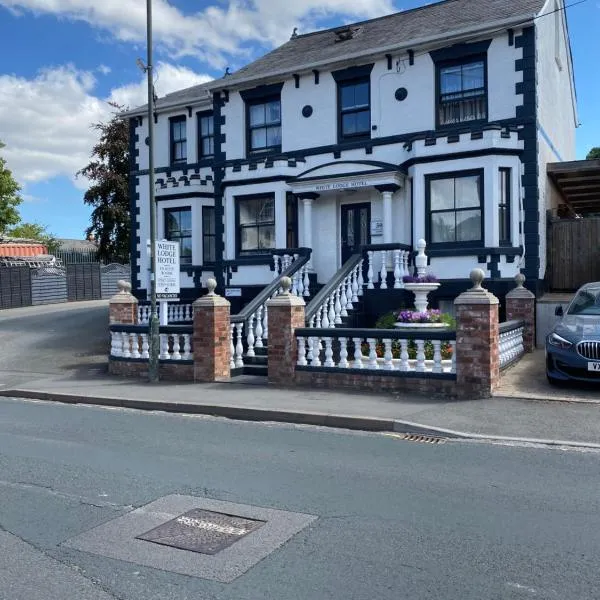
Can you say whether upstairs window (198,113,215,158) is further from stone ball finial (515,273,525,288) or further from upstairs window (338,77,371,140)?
stone ball finial (515,273,525,288)

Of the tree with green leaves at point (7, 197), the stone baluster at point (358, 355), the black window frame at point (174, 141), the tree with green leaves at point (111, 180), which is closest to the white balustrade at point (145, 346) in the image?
the stone baluster at point (358, 355)

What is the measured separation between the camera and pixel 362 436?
8.25m

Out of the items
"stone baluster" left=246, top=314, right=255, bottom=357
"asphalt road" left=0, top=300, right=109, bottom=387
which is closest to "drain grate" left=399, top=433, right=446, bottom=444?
"stone baluster" left=246, top=314, right=255, bottom=357

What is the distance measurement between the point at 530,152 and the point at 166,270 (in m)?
8.60

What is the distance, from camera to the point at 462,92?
631 inches

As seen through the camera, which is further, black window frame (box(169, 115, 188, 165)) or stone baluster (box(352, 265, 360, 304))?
black window frame (box(169, 115, 188, 165))

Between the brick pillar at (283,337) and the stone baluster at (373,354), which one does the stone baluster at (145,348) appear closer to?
the brick pillar at (283,337)

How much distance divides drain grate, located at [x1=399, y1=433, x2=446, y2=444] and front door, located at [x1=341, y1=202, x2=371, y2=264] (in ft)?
31.7

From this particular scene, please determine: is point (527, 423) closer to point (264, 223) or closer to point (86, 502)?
point (86, 502)

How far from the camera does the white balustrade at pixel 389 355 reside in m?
10.5

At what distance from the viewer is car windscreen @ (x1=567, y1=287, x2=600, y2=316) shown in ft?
36.0

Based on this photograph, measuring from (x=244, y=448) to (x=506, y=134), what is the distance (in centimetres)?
1065

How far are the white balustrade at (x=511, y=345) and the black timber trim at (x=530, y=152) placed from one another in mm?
2399

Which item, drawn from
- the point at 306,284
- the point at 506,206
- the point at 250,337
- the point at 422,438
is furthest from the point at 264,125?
the point at 422,438
